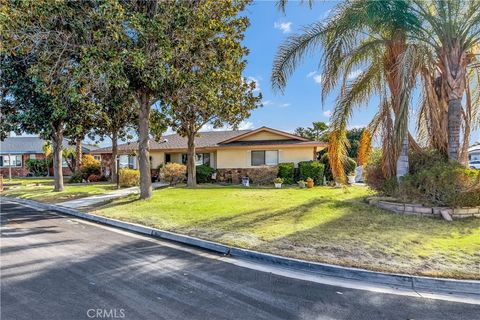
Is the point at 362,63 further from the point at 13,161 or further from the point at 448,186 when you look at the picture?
the point at 13,161

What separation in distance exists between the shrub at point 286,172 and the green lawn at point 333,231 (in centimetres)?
958

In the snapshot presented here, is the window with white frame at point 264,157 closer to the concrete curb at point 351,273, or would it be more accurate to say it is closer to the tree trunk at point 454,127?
the tree trunk at point 454,127

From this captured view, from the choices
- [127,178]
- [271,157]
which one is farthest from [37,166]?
[271,157]

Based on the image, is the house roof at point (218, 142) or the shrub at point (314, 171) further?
the house roof at point (218, 142)

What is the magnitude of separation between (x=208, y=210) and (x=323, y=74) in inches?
233

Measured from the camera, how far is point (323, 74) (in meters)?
11.0

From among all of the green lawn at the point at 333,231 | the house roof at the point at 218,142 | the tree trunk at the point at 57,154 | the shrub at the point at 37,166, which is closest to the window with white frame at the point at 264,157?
the house roof at the point at 218,142

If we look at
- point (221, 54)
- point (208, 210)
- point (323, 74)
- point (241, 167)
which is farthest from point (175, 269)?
point (241, 167)

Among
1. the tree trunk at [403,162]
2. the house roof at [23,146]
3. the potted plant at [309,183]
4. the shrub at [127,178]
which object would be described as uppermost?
the house roof at [23,146]

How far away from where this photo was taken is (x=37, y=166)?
3950cm

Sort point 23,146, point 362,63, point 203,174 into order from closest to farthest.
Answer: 1. point 362,63
2. point 203,174
3. point 23,146

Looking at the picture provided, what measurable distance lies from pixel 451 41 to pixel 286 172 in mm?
13277

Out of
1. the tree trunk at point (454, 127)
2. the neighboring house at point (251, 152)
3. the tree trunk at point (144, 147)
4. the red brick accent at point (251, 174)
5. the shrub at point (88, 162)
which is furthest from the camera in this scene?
the shrub at point (88, 162)

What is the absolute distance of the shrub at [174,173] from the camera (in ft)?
77.4
